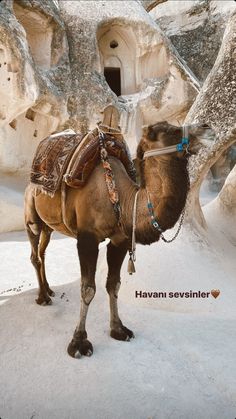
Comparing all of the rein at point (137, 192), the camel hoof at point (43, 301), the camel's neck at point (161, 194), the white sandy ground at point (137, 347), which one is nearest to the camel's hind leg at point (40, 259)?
the camel hoof at point (43, 301)

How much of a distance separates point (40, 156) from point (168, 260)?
2.13 metres

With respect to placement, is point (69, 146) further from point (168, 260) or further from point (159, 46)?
point (159, 46)

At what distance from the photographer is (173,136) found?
2.45 meters

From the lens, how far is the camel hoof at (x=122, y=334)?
326 cm

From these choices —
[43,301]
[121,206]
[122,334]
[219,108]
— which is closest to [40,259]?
[43,301]

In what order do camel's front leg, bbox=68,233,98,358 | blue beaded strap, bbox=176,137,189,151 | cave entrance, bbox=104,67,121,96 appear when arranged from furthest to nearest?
cave entrance, bbox=104,67,121,96, camel's front leg, bbox=68,233,98,358, blue beaded strap, bbox=176,137,189,151

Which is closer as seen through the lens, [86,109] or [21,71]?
[21,71]

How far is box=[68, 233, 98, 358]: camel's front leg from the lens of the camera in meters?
2.98

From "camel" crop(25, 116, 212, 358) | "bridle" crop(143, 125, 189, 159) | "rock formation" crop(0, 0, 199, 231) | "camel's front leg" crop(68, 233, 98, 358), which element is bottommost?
"camel's front leg" crop(68, 233, 98, 358)

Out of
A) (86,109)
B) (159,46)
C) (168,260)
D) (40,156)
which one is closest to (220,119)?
(168,260)

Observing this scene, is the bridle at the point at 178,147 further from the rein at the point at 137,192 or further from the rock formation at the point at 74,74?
the rock formation at the point at 74,74

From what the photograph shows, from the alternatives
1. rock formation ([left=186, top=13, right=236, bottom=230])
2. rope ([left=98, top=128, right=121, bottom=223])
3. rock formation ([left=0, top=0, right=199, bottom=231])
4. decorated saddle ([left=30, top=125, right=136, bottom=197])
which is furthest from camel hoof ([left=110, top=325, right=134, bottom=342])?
rock formation ([left=0, top=0, right=199, bottom=231])

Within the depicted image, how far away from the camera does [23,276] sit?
5340 mm

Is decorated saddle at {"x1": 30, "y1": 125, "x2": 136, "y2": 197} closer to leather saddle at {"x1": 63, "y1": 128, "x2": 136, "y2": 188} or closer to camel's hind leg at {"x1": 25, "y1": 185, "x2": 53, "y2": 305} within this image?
leather saddle at {"x1": 63, "y1": 128, "x2": 136, "y2": 188}
